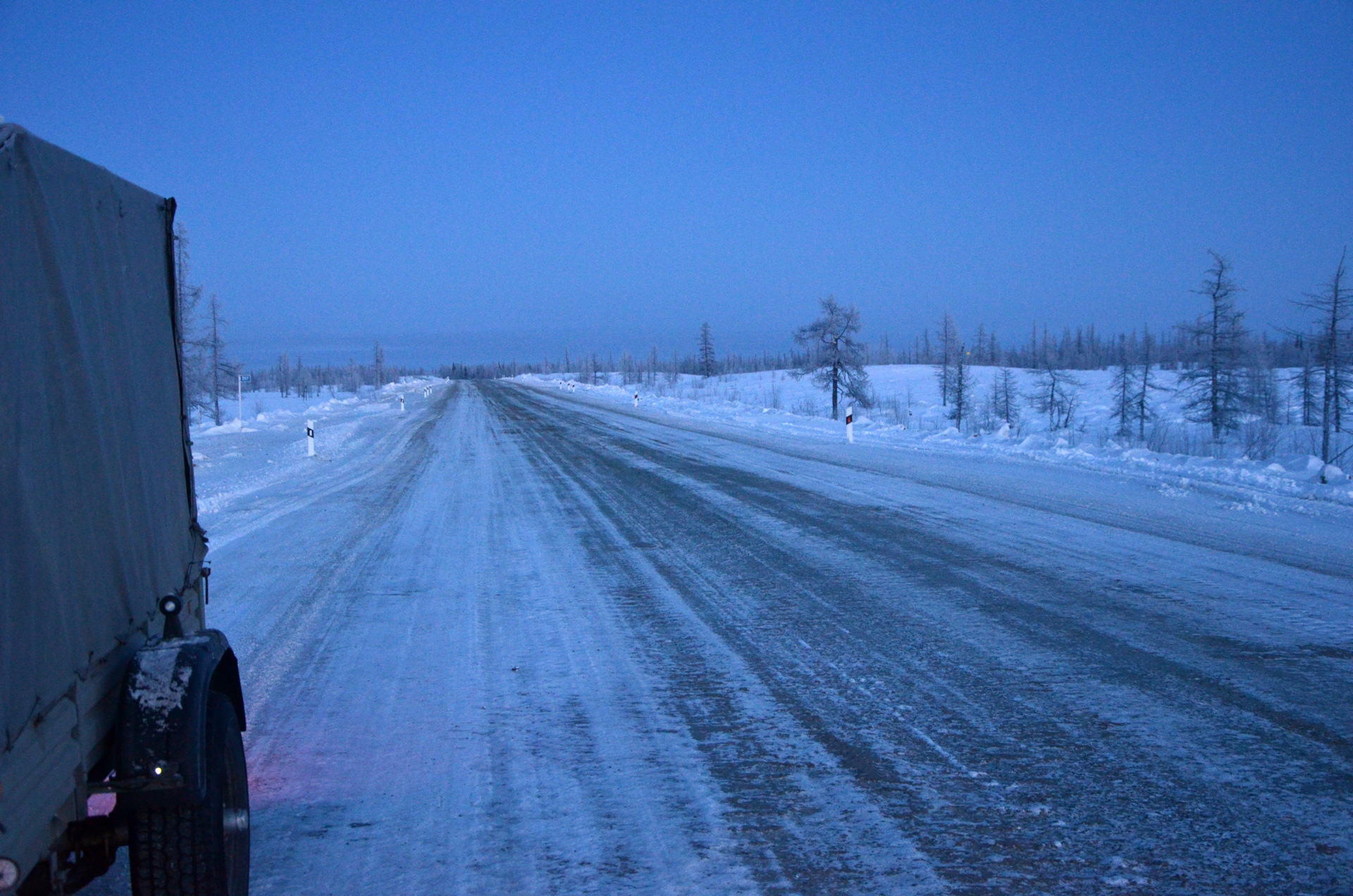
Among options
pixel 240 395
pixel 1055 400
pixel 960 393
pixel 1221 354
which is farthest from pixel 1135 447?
pixel 1055 400

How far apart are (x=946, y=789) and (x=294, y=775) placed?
10.4 feet

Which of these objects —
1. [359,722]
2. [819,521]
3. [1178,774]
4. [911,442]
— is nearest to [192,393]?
[911,442]

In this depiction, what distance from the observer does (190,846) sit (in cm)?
265

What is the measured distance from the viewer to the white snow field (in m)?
3.36

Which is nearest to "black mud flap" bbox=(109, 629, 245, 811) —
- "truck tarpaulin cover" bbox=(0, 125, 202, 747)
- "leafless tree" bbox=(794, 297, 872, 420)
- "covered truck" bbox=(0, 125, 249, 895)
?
"covered truck" bbox=(0, 125, 249, 895)

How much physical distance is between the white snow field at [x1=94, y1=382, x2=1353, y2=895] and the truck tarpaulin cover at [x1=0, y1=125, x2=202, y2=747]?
1410 millimetres

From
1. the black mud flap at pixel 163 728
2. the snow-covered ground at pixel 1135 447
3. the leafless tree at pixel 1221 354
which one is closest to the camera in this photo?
the black mud flap at pixel 163 728

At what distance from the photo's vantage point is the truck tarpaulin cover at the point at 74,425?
2115 mm

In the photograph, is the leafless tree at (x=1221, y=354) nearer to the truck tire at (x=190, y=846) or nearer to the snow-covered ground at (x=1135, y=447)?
the snow-covered ground at (x=1135, y=447)

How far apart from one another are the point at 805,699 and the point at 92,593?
3.65 m

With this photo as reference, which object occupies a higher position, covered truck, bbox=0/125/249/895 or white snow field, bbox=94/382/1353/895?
covered truck, bbox=0/125/249/895

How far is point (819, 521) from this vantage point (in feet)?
34.7

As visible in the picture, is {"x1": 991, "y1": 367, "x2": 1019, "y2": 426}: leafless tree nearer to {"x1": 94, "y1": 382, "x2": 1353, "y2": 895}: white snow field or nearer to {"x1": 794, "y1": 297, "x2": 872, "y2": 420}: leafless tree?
{"x1": 794, "y1": 297, "x2": 872, "y2": 420}: leafless tree

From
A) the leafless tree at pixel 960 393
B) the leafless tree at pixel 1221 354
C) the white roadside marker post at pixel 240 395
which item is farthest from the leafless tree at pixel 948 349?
the white roadside marker post at pixel 240 395
